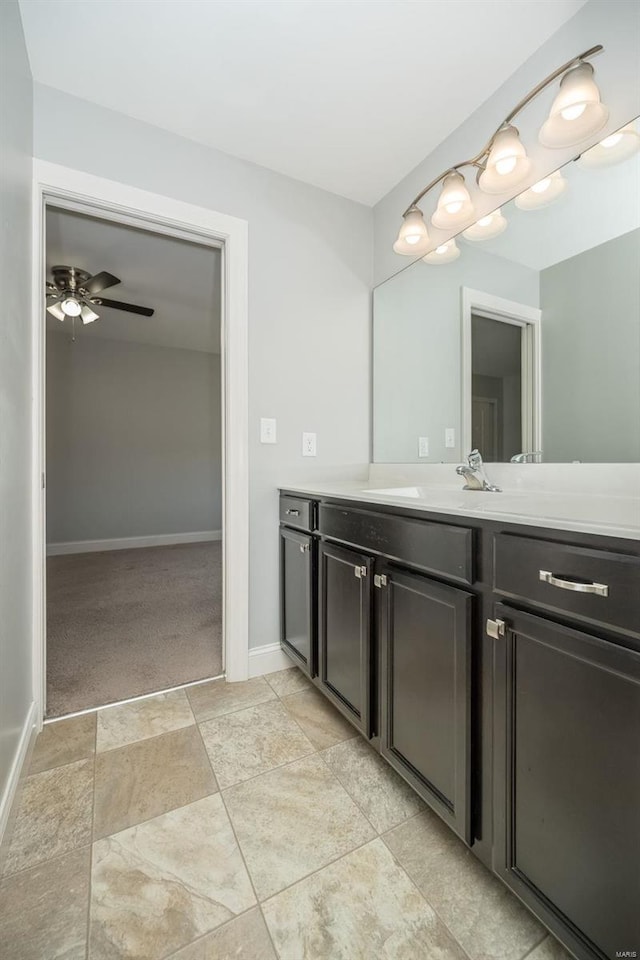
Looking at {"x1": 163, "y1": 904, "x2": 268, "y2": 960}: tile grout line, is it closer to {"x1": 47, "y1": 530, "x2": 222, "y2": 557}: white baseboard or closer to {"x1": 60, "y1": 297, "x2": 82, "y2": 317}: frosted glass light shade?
{"x1": 60, "y1": 297, "x2": 82, "y2": 317}: frosted glass light shade

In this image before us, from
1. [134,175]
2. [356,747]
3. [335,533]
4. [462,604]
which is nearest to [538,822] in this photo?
[462,604]

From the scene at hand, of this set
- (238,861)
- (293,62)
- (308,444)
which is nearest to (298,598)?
(308,444)

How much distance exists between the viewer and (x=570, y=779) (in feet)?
2.41

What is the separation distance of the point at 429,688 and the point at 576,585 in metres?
0.51

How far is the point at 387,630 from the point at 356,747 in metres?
0.56

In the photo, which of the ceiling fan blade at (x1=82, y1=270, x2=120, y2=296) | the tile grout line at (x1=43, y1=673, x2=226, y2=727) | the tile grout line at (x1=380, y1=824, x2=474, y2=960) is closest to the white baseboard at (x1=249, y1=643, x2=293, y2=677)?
the tile grout line at (x1=43, y1=673, x2=226, y2=727)

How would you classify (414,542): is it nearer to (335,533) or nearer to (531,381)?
(335,533)

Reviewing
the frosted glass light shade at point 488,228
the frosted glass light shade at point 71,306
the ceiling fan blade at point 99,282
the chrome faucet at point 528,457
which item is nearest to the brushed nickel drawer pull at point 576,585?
the chrome faucet at point 528,457

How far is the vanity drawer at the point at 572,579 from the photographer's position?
0.66 m

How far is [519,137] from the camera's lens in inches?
56.7

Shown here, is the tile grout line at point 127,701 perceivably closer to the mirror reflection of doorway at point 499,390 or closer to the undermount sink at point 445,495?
the undermount sink at point 445,495

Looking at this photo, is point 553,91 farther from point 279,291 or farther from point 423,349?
point 279,291

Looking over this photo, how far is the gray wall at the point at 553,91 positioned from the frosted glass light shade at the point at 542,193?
29mm

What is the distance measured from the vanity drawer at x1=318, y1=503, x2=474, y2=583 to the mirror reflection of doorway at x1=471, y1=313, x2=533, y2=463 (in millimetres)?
667
